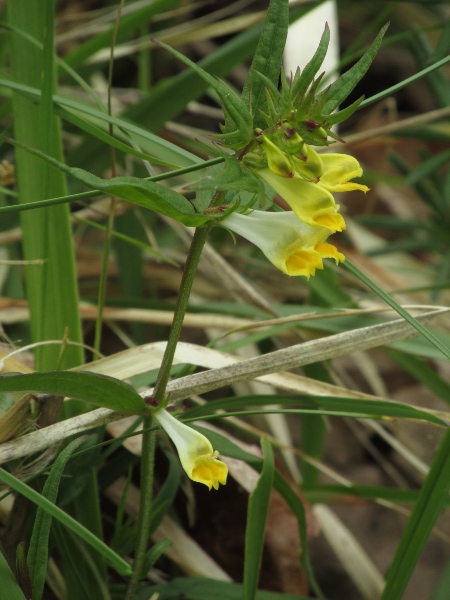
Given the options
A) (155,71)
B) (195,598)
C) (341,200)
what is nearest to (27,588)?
(195,598)

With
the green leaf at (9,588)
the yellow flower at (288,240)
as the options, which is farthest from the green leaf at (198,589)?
the yellow flower at (288,240)

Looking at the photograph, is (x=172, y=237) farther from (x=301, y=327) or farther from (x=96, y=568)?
(x=96, y=568)

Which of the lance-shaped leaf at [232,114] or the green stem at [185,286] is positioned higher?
the lance-shaped leaf at [232,114]

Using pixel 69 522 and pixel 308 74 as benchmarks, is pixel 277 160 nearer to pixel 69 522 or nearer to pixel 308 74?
pixel 308 74

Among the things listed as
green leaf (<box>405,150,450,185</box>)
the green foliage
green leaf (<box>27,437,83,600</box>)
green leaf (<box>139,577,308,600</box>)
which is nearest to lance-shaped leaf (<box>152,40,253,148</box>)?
the green foliage

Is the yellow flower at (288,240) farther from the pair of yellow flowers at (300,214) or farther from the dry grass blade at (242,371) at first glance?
the dry grass blade at (242,371)

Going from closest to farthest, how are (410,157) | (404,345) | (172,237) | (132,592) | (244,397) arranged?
(132,592)
(244,397)
(404,345)
(172,237)
(410,157)
